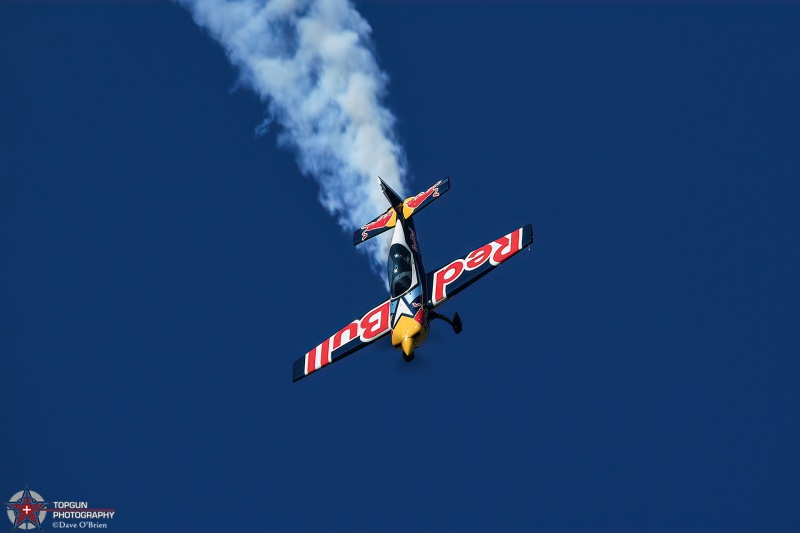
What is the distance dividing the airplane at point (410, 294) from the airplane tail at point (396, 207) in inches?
49.8

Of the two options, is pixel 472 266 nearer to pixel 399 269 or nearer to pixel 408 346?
pixel 399 269

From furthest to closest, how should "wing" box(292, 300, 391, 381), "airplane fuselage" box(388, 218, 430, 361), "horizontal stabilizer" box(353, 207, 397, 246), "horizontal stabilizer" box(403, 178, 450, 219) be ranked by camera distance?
1. "horizontal stabilizer" box(353, 207, 397, 246)
2. "horizontal stabilizer" box(403, 178, 450, 219)
3. "wing" box(292, 300, 391, 381)
4. "airplane fuselage" box(388, 218, 430, 361)

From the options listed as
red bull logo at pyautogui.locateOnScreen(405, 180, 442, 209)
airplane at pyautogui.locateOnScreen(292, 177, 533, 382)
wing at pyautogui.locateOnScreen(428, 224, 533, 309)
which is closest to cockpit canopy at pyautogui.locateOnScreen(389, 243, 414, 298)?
airplane at pyautogui.locateOnScreen(292, 177, 533, 382)

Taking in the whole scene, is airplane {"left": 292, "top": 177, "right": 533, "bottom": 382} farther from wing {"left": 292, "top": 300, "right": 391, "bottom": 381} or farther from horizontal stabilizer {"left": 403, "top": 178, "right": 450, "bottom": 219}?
horizontal stabilizer {"left": 403, "top": 178, "right": 450, "bottom": 219}

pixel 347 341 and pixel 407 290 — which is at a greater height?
pixel 407 290

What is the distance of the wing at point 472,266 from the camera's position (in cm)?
4056

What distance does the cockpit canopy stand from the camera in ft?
135

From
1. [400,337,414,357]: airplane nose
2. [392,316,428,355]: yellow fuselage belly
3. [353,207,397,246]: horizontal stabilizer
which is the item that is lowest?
[400,337,414,357]: airplane nose

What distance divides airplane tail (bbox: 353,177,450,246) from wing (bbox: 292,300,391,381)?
480cm

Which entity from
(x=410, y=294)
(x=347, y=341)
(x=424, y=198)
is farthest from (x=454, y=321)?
(x=424, y=198)

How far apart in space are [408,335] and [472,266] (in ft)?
15.4

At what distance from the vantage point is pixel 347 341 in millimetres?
41688

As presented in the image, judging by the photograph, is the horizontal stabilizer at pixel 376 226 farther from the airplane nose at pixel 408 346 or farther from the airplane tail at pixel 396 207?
the airplane nose at pixel 408 346

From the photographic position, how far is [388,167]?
47656mm
